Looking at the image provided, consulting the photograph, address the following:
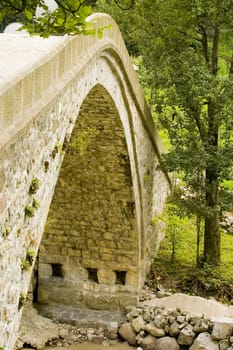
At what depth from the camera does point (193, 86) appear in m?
10.2

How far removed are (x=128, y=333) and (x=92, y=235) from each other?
2021 millimetres

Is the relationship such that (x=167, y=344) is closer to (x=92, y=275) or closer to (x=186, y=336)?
(x=186, y=336)

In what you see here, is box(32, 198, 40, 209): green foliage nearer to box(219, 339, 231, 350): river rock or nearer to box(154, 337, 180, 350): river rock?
box(219, 339, 231, 350): river rock

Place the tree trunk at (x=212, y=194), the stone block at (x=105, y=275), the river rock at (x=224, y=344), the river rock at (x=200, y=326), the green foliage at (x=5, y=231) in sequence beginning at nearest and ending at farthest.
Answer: the green foliage at (x=5, y=231)
the river rock at (x=224, y=344)
the river rock at (x=200, y=326)
the tree trunk at (x=212, y=194)
the stone block at (x=105, y=275)

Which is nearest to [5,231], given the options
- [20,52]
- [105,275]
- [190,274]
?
[20,52]

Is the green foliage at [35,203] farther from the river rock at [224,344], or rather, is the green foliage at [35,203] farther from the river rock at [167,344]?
the river rock at [167,344]

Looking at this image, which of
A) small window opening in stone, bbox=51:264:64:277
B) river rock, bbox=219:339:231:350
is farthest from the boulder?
small window opening in stone, bbox=51:264:64:277

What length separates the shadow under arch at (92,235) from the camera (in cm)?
999

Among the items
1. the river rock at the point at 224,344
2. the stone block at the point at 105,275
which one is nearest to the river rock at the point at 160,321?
the river rock at the point at 224,344

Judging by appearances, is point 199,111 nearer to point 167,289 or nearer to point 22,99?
point 167,289

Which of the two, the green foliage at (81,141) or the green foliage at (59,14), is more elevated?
the green foliage at (81,141)

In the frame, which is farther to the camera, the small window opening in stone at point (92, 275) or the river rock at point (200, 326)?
the small window opening in stone at point (92, 275)

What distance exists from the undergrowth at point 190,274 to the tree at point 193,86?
1202mm

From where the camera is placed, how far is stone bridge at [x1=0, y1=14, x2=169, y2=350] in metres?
4.04
